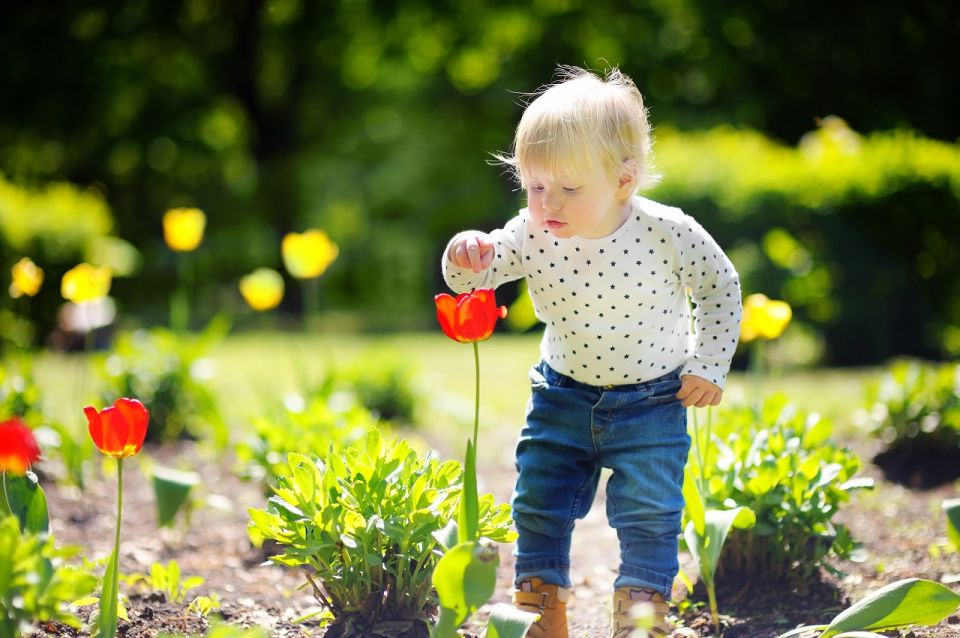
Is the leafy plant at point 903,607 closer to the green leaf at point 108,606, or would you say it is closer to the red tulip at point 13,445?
the green leaf at point 108,606

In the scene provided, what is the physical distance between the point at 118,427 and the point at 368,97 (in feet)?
48.3

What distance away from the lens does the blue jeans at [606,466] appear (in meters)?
2.40

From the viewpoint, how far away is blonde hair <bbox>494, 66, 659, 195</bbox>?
2260 millimetres

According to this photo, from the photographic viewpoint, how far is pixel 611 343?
96.5 inches

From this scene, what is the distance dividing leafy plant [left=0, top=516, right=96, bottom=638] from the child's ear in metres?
1.38

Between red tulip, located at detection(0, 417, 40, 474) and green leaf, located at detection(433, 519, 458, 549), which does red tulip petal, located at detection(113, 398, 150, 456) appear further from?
green leaf, located at detection(433, 519, 458, 549)

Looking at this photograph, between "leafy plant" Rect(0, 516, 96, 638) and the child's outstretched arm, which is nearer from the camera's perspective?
"leafy plant" Rect(0, 516, 96, 638)

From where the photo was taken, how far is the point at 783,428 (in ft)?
10.0

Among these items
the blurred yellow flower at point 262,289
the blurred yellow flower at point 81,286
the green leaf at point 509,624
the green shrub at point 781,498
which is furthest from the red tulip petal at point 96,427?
the blurred yellow flower at point 262,289

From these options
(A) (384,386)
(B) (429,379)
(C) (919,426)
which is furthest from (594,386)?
(B) (429,379)

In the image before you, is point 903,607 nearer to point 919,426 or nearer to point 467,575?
point 467,575

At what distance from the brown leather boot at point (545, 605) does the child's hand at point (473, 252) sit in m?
0.77

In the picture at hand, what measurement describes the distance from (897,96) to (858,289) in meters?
8.73

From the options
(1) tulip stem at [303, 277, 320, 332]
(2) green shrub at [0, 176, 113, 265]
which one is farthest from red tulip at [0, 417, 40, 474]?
(1) tulip stem at [303, 277, 320, 332]
